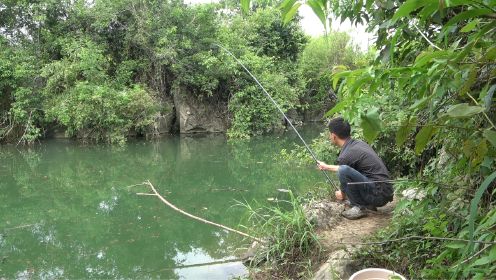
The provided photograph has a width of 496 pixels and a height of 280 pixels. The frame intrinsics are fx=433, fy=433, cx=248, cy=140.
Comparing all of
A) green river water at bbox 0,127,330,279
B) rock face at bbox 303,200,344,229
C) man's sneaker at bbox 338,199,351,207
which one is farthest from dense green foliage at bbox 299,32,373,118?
rock face at bbox 303,200,344,229

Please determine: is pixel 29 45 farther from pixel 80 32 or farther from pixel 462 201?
pixel 462 201

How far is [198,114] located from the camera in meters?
15.3

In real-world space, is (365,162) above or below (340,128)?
below

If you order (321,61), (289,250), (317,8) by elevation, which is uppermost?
(321,61)

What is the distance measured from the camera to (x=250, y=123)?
14.4 m

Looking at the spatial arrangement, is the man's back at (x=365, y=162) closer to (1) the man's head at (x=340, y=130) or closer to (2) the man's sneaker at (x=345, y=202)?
(1) the man's head at (x=340, y=130)

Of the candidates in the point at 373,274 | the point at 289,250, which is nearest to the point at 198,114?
the point at 289,250

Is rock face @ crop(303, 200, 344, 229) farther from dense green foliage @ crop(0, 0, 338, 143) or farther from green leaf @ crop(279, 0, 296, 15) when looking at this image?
dense green foliage @ crop(0, 0, 338, 143)

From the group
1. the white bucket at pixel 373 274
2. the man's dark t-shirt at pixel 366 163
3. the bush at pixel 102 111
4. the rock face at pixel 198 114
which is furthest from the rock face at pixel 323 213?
the rock face at pixel 198 114

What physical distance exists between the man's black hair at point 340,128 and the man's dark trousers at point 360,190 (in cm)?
29

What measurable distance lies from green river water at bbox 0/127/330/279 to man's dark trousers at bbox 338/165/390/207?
1.10m

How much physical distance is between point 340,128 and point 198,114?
12.1 metres

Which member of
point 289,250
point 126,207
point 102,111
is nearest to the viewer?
point 289,250

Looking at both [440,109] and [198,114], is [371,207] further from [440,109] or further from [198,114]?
[198,114]
